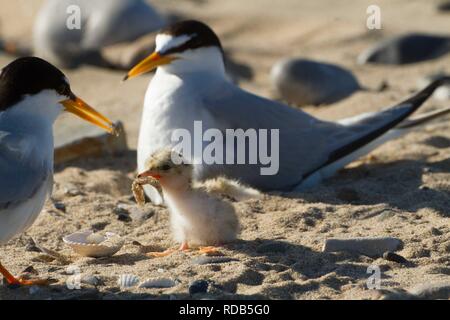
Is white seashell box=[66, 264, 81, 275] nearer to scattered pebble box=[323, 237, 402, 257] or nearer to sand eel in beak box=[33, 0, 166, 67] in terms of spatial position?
scattered pebble box=[323, 237, 402, 257]

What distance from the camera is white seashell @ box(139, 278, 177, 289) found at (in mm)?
4008

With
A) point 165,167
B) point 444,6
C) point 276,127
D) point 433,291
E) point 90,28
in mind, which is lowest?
point 433,291

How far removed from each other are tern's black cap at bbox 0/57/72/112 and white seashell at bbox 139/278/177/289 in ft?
3.32

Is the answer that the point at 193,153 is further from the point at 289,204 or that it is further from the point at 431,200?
the point at 431,200

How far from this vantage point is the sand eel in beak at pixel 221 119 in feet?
18.3

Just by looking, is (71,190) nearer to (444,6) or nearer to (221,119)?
(221,119)

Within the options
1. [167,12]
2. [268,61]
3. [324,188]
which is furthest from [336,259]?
[167,12]

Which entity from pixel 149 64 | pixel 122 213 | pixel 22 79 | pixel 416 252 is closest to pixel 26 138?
pixel 22 79

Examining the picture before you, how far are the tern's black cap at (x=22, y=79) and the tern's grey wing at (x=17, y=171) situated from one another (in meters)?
0.18

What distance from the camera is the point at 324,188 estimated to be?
18.7 ft

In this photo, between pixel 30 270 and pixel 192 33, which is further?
pixel 192 33

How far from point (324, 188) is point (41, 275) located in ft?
6.58

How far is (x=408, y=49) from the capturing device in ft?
29.7

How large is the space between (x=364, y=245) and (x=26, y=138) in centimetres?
158
